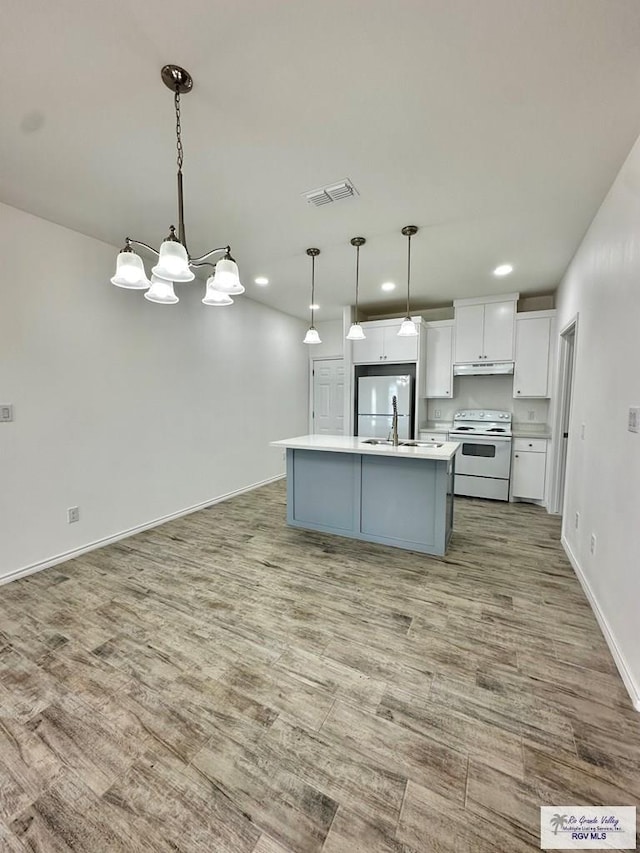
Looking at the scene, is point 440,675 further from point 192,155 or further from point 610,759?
point 192,155

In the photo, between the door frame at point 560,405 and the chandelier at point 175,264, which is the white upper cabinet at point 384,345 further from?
the chandelier at point 175,264

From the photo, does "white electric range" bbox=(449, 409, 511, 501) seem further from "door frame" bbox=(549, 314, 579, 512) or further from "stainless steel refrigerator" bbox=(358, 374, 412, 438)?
"stainless steel refrigerator" bbox=(358, 374, 412, 438)

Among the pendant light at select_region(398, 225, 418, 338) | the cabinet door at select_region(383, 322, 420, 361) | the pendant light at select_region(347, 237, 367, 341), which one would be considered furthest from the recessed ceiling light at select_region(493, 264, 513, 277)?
the pendant light at select_region(347, 237, 367, 341)

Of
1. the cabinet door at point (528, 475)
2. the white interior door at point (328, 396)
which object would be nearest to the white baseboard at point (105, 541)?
the white interior door at point (328, 396)

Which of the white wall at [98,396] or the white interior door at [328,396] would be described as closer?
the white wall at [98,396]

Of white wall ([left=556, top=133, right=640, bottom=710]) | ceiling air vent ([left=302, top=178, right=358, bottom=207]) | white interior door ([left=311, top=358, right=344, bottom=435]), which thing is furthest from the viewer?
white interior door ([left=311, top=358, right=344, bottom=435])

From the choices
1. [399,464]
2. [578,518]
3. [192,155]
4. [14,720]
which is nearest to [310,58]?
[192,155]

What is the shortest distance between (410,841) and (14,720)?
1600 millimetres

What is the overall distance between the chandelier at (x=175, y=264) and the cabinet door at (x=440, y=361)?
11.2ft

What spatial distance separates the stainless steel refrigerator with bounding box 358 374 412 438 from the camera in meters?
4.86

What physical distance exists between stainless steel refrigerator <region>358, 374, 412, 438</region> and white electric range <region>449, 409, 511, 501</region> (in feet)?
2.30

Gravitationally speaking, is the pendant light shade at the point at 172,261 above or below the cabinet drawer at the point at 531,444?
above

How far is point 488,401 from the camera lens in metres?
4.92

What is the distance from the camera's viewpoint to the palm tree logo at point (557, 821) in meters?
1.09
